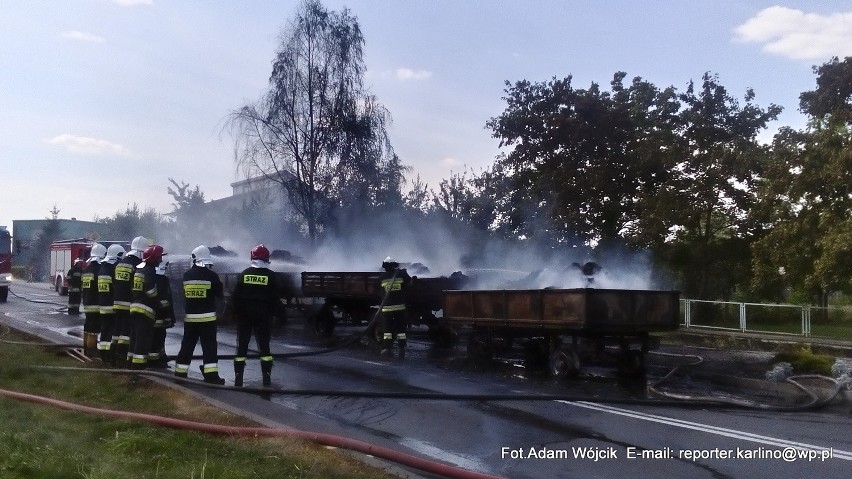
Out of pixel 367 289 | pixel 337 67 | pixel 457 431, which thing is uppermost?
pixel 337 67

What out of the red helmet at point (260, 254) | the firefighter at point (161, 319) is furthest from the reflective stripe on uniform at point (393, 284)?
the firefighter at point (161, 319)

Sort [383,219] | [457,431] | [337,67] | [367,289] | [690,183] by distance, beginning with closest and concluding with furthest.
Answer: [457,431] → [367,289] → [690,183] → [337,67] → [383,219]

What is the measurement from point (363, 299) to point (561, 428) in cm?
970

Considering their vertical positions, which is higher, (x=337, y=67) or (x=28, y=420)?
(x=337, y=67)

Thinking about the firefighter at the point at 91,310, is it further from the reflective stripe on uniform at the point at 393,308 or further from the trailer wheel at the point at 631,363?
the trailer wheel at the point at 631,363

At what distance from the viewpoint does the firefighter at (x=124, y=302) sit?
11.6m

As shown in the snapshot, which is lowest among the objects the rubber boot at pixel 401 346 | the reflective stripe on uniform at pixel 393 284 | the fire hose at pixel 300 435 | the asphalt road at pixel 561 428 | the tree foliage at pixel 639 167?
the asphalt road at pixel 561 428

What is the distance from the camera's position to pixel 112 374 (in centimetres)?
1052

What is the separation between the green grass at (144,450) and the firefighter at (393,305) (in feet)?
22.0

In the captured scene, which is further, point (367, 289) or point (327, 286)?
point (327, 286)

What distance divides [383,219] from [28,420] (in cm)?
2672

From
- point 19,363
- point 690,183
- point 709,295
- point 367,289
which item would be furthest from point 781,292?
point 19,363

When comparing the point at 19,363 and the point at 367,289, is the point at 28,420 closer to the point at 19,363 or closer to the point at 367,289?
the point at 19,363

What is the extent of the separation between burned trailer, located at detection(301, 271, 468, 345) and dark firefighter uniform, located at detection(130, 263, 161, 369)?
4.54 meters
